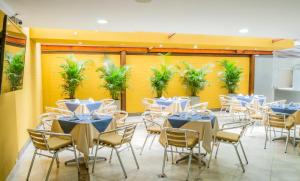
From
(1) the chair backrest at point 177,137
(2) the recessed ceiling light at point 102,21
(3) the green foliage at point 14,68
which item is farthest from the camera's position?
(2) the recessed ceiling light at point 102,21

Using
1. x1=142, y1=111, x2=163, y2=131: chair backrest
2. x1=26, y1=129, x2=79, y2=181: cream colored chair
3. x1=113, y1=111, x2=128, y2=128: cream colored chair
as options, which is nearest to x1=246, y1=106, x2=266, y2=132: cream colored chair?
x1=142, y1=111, x2=163, y2=131: chair backrest

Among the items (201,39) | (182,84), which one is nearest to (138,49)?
(182,84)

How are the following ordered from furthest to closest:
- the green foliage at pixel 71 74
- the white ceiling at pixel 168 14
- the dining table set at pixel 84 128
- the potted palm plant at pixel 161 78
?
the potted palm plant at pixel 161 78, the green foliage at pixel 71 74, the dining table set at pixel 84 128, the white ceiling at pixel 168 14

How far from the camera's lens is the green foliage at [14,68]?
11.1 feet

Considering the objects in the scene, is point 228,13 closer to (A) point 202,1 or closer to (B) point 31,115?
(A) point 202,1

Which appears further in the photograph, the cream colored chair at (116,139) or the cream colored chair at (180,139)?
the cream colored chair at (116,139)

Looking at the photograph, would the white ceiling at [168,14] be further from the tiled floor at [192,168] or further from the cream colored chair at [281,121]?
the tiled floor at [192,168]

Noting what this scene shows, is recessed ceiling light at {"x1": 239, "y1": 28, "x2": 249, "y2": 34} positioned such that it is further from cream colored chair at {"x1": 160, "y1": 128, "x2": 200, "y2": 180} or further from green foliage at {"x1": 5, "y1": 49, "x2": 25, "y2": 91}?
green foliage at {"x1": 5, "y1": 49, "x2": 25, "y2": 91}

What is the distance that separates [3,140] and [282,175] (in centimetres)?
405

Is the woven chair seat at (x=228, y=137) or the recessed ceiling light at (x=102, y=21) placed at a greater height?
the recessed ceiling light at (x=102, y=21)

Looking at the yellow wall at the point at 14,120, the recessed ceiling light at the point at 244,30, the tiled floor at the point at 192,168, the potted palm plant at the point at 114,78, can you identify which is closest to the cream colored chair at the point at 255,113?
the tiled floor at the point at 192,168

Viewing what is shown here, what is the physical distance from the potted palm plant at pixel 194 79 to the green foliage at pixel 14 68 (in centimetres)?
650

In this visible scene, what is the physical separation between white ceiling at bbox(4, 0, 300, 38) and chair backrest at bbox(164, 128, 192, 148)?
1.74 metres

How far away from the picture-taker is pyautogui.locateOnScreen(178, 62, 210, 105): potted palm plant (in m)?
9.66
